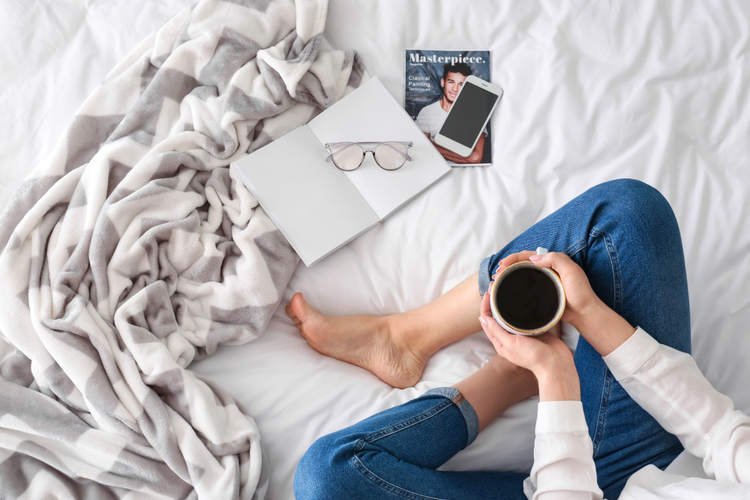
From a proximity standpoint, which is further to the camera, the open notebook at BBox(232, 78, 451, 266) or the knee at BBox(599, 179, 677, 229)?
the open notebook at BBox(232, 78, 451, 266)

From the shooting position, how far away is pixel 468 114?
1.01 m

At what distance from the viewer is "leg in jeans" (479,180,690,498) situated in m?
0.71

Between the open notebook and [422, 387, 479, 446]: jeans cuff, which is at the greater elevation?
the open notebook

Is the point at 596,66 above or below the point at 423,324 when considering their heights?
above

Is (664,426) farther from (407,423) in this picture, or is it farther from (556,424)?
(407,423)

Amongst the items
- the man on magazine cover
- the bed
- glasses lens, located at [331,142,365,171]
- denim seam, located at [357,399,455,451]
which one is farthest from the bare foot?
the man on magazine cover

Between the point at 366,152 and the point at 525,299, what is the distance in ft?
1.59

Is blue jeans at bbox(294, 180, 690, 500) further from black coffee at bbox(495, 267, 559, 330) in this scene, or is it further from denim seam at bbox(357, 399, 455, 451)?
black coffee at bbox(495, 267, 559, 330)

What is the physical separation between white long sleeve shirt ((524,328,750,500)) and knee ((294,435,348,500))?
0.25 m

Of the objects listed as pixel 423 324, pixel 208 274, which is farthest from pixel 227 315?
pixel 423 324

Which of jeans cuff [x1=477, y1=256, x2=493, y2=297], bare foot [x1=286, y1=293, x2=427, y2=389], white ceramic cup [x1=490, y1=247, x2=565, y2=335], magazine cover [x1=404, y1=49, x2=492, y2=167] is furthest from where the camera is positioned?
magazine cover [x1=404, y1=49, x2=492, y2=167]

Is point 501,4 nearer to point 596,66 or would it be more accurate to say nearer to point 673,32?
point 596,66

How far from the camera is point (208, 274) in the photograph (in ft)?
2.93

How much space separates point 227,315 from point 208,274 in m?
0.08
